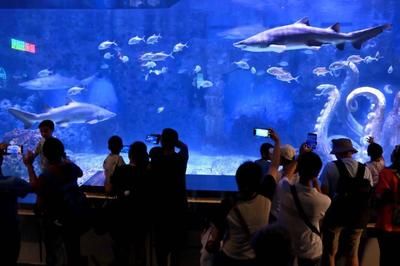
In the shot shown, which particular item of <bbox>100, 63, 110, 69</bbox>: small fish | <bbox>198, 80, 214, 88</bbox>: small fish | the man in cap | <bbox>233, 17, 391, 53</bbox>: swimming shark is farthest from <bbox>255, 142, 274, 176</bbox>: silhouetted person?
<bbox>100, 63, 110, 69</bbox>: small fish

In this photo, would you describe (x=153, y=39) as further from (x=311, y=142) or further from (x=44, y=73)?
(x=311, y=142)

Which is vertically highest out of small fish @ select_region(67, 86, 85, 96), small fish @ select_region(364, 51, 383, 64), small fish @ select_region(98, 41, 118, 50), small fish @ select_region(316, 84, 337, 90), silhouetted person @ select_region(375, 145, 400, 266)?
small fish @ select_region(98, 41, 118, 50)

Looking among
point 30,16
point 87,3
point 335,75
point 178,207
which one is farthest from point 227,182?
point 30,16

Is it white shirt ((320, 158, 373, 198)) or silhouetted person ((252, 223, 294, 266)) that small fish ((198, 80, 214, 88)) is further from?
silhouetted person ((252, 223, 294, 266))

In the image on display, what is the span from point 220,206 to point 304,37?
24.3 ft

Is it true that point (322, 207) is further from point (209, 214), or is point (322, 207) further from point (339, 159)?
point (339, 159)

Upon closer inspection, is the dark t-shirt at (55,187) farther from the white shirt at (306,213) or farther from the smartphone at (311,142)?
the smartphone at (311,142)

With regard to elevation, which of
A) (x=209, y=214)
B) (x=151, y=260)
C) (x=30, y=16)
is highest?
(x=30, y=16)

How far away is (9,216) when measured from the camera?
10.1ft

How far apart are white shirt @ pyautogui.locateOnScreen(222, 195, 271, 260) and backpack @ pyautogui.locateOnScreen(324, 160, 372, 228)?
4.11ft

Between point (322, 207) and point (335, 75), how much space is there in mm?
11676

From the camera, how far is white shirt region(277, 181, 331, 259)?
279cm

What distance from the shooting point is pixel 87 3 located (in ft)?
44.9

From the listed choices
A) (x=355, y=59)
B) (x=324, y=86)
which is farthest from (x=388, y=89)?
(x=324, y=86)
